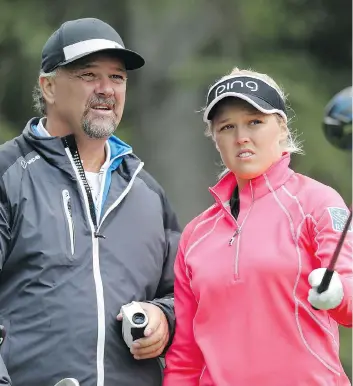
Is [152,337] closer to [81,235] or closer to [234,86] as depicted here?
[81,235]

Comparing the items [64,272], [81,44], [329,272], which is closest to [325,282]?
[329,272]

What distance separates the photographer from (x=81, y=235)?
390cm

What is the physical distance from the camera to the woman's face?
3.78 m

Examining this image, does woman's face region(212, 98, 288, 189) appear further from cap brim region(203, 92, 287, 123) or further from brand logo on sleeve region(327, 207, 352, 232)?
brand logo on sleeve region(327, 207, 352, 232)

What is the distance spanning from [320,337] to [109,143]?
112 centimetres

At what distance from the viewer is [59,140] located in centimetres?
404

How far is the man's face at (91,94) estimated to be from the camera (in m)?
4.12

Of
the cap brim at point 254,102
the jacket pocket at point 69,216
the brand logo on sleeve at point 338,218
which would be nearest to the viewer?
the brand logo on sleeve at point 338,218

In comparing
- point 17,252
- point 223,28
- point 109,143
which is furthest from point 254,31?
point 17,252

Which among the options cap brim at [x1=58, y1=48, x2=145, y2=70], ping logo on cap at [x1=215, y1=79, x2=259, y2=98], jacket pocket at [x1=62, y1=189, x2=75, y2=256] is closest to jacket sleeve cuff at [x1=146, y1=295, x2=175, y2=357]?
jacket pocket at [x1=62, y1=189, x2=75, y2=256]

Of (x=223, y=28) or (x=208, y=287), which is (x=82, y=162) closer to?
(x=208, y=287)

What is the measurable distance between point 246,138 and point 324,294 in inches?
26.2

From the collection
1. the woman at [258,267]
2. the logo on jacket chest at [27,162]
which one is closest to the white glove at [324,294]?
the woman at [258,267]

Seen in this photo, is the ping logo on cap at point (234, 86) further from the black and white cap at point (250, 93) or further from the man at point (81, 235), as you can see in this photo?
the man at point (81, 235)
